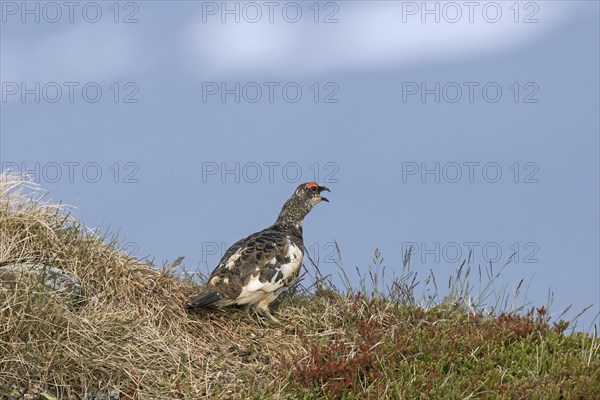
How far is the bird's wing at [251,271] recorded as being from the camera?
910cm

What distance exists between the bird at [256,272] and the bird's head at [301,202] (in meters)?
0.31

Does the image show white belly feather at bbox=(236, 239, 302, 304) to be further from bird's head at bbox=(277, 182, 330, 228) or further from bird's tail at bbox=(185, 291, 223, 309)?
bird's head at bbox=(277, 182, 330, 228)

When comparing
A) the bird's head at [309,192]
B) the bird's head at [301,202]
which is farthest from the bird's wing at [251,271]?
the bird's head at [309,192]

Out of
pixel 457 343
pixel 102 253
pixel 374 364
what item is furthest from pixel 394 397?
pixel 102 253

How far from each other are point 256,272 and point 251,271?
0.06 m

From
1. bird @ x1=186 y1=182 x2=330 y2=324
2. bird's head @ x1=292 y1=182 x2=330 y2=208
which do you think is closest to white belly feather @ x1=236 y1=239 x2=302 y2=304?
bird @ x1=186 y1=182 x2=330 y2=324

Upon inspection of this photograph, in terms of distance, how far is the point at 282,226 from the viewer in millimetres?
10258

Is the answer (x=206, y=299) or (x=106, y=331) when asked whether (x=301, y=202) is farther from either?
(x=106, y=331)

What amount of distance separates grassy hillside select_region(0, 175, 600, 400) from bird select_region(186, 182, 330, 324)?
1.10 feet

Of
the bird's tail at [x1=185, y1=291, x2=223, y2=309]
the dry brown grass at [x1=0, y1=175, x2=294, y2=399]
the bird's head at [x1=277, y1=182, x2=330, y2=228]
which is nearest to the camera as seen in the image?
the dry brown grass at [x1=0, y1=175, x2=294, y2=399]

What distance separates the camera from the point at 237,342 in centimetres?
915

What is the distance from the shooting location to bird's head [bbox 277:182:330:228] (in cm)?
1038

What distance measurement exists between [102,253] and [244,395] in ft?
8.53

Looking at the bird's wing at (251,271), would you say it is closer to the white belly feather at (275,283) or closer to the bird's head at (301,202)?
the white belly feather at (275,283)
